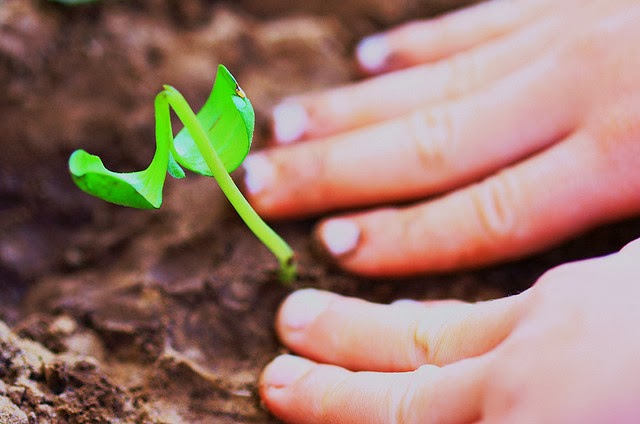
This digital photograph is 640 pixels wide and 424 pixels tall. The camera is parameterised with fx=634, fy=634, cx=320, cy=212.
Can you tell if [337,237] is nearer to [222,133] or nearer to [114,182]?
[222,133]

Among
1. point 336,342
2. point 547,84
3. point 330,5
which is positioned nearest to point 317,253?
point 336,342

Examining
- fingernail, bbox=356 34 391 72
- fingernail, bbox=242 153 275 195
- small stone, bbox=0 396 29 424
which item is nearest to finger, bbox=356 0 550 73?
fingernail, bbox=356 34 391 72

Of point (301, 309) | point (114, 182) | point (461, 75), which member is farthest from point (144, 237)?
point (461, 75)

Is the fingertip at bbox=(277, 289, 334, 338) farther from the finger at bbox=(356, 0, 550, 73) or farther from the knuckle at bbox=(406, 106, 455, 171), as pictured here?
the finger at bbox=(356, 0, 550, 73)

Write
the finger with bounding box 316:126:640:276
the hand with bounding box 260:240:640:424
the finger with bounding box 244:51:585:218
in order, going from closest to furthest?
the hand with bounding box 260:240:640:424 → the finger with bounding box 316:126:640:276 → the finger with bounding box 244:51:585:218

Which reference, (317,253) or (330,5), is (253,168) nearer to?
(317,253)

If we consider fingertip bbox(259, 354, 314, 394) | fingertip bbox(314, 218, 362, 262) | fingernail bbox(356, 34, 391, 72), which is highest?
fingernail bbox(356, 34, 391, 72)
